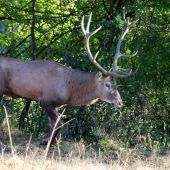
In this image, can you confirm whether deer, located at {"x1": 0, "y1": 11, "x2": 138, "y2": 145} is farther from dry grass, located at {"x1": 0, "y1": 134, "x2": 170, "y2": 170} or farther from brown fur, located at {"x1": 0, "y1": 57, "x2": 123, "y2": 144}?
dry grass, located at {"x1": 0, "y1": 134, "x2": 170, "y2": 170}

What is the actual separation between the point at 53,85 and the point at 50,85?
0.06 metres

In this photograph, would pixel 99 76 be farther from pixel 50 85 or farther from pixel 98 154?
pixel 98 154

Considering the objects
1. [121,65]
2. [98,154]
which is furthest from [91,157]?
[121,65]

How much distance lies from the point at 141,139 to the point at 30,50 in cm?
445

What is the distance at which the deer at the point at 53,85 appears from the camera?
21.4ft

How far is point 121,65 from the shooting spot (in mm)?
8984

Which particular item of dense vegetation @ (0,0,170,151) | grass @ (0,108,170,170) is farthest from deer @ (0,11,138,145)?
dense vegetation @ (0,0,170,151)

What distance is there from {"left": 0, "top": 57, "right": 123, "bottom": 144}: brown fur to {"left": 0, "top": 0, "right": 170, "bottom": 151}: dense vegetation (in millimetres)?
1106

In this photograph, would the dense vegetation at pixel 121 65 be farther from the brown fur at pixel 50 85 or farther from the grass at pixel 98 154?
the brown fur at pixel 50 85

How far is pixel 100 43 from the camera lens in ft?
29.7

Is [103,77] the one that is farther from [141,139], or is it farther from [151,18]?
[151,18]

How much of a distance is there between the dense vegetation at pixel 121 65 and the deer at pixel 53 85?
109cm

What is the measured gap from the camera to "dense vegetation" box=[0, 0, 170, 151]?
25.3 feet

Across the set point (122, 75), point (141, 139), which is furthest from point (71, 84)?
point (141, 139)
